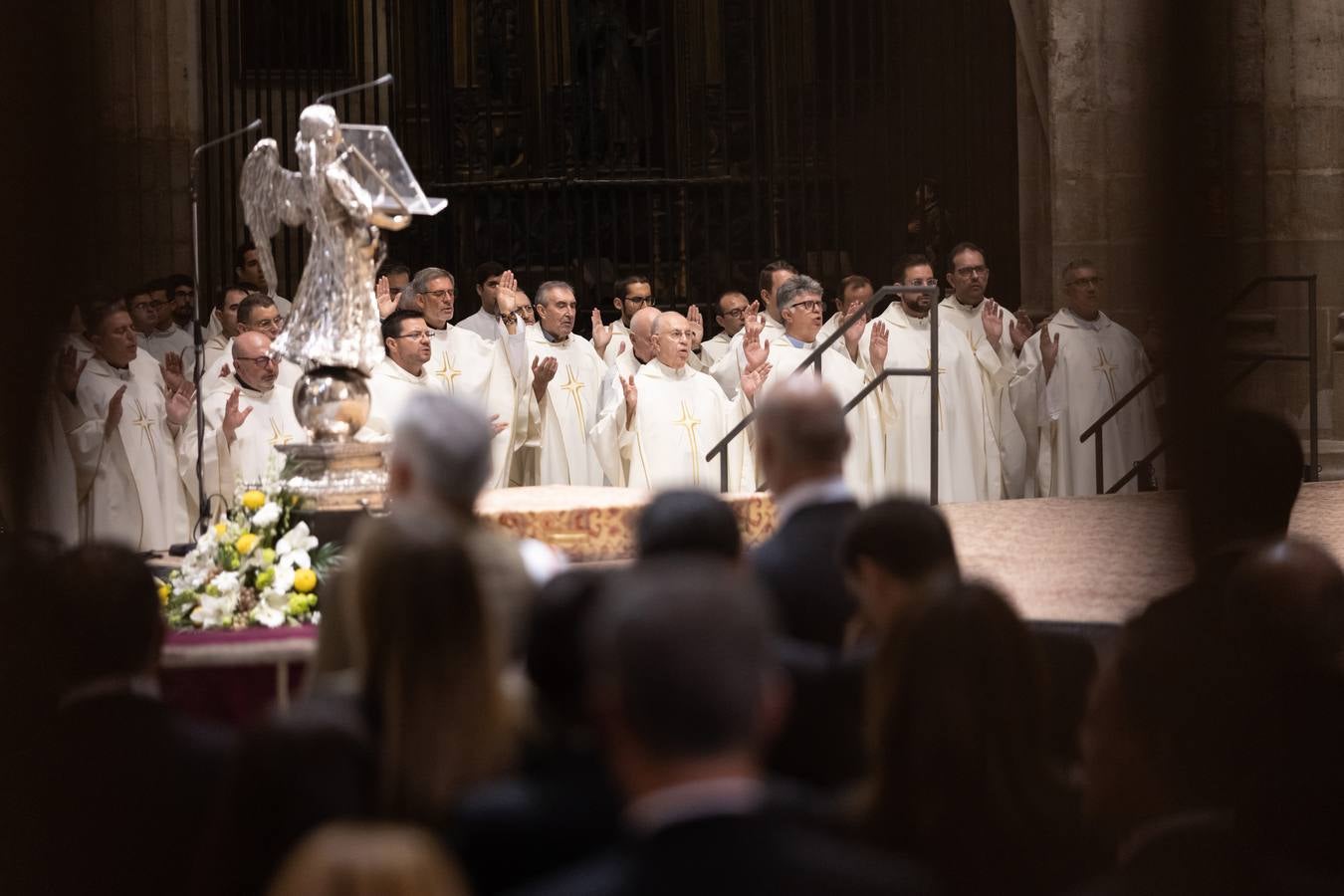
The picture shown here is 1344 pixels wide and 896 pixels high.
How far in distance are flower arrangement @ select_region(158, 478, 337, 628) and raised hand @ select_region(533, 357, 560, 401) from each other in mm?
5214

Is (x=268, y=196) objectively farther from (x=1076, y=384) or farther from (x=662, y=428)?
(x=1076, y=384)

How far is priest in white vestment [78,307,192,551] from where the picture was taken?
34.6 ft

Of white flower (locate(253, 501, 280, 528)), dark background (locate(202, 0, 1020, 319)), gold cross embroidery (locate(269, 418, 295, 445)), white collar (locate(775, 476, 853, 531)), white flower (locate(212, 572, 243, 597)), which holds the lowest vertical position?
white flower (locate(212, 572, 243, 597))

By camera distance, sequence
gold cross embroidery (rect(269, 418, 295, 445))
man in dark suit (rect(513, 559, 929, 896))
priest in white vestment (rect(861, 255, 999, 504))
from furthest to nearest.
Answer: priest in white vestment (rect(861, 255, 999, 504)) < gold cross embroidery (rect(269, 418, 295, 445)) < man in dark suit (rect(513, 559, 929, 896))

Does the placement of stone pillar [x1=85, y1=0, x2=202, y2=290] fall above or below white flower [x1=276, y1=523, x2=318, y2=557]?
above

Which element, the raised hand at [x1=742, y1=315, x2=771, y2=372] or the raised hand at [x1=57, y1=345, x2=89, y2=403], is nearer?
the raised hand at [x1=57, y1=345, x2=89, y2=403]

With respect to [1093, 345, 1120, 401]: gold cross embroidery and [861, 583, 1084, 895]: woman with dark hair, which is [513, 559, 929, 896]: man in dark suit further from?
[1093, 345, 1120, 401]: gold cross embroidery

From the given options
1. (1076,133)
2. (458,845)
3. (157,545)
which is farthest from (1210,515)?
(1076,133)

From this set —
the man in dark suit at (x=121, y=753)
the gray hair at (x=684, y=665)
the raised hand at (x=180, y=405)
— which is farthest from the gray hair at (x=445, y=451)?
the raised hand at (x=180, y=405)

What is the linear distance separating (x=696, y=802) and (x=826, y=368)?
32.7ft

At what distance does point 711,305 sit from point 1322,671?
39.0 ft

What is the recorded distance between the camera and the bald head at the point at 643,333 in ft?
38.1

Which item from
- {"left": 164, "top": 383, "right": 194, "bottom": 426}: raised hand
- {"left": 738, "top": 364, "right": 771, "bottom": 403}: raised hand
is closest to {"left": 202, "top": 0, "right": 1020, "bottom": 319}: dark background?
{"left": 738, "top": 364, "right": 771, "bottom": 403}: raised hand

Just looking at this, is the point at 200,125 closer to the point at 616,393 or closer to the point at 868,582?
the point at 616,393
